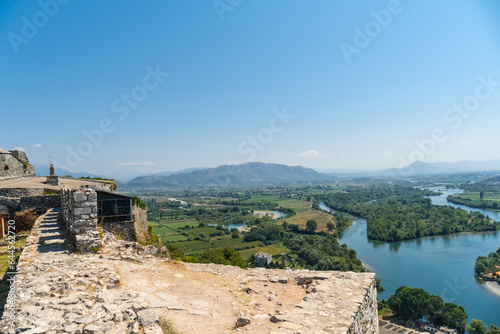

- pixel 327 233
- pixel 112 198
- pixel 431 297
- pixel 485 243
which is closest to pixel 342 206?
pixel 327 233

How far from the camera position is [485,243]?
190 feet

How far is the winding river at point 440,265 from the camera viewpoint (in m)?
37.3

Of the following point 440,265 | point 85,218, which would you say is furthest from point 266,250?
point 85,218

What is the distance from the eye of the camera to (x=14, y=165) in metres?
19.7

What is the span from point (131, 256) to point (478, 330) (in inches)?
1524

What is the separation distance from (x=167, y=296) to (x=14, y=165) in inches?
831

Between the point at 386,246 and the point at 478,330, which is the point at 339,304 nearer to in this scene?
the point at 478,330

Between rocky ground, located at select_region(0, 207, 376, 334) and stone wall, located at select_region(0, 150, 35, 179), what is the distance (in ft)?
50.9

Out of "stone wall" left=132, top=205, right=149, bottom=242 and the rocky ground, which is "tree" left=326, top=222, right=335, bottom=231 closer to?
"stone wall" left=132, top=205, right=149, bottom=242

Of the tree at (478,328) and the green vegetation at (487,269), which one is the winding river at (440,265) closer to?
the green vegetation at (487,269)

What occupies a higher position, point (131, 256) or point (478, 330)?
point (131, 256)

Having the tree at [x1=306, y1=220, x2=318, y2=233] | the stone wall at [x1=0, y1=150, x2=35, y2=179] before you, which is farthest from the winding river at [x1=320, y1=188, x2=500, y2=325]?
the stone wall at [x1=0, y1=150, x2=35, y2=179]

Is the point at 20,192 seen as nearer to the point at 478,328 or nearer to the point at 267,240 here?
the point at 478,328

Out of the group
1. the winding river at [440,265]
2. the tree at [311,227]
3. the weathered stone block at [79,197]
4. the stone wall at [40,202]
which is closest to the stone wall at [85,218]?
the weathered stone block at [79,197]
